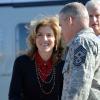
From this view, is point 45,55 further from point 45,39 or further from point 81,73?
point 81,73

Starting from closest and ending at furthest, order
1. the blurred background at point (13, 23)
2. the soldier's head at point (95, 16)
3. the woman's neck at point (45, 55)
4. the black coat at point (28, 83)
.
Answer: the black coat at point (28, 83)
the woman's neck at point (45, 55)
the soldier's head at point (95, 16)
the blurred background at point (13, 23)

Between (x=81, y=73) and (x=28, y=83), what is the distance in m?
1.12

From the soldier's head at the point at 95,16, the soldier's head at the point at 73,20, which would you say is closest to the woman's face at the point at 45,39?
the soldier's head at the point at 95,16

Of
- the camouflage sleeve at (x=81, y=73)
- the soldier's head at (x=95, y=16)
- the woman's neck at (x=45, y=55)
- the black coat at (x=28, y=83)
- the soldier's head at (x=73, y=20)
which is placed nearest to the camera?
the camouflage sleeve at (x=81, y=73)

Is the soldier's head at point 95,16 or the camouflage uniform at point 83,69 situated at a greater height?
the soldier's head at point 95,16

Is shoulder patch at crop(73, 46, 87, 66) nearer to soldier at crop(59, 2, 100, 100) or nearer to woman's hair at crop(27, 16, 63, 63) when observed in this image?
soldier at crop(59, 2, 100, 100)

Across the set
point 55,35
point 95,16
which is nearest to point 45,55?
point 55,35

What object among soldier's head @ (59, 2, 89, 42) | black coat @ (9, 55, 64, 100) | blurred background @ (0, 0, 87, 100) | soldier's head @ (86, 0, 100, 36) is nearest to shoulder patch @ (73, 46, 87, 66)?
soldier's head @ (59, 2, 89, 42)

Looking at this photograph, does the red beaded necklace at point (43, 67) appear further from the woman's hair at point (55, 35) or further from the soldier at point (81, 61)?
the soldier at point (81, 61)

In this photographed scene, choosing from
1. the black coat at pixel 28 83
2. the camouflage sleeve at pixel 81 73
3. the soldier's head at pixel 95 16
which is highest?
the soldier's head at pixel 95 16

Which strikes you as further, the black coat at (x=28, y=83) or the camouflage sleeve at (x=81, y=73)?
the black coat at (x=28, y=83)

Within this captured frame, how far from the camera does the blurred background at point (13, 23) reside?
7254mm

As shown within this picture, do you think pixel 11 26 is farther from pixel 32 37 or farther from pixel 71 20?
pixel 71 20

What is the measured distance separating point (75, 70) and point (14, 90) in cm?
115
